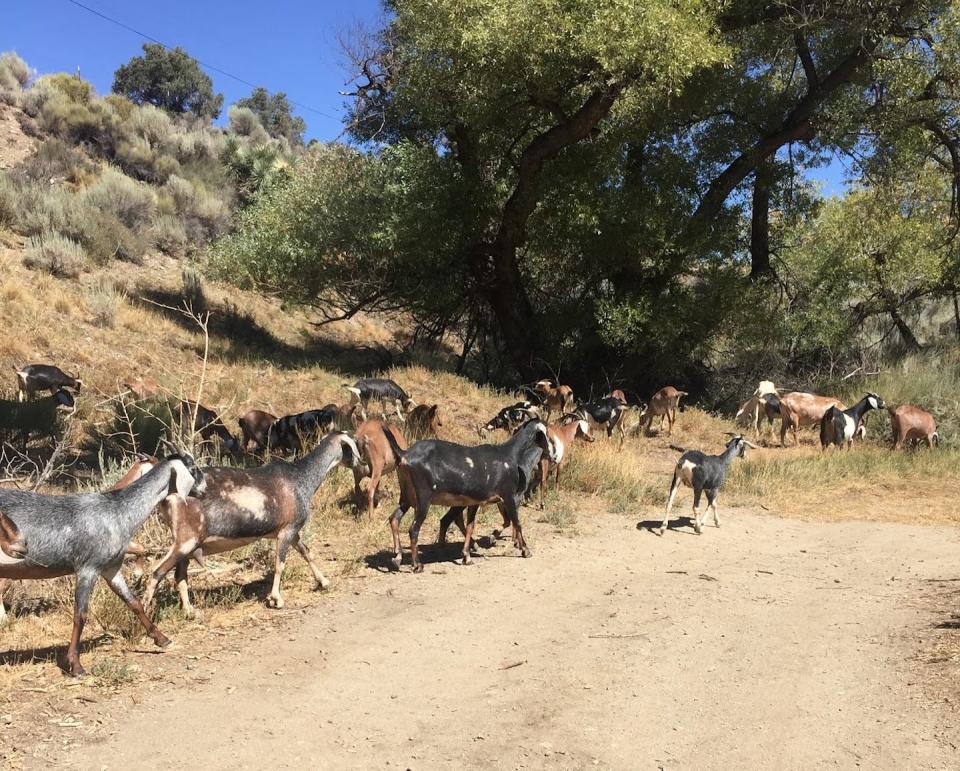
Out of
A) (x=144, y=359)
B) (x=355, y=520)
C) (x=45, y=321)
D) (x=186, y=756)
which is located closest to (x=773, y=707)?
(x=186, y=756)

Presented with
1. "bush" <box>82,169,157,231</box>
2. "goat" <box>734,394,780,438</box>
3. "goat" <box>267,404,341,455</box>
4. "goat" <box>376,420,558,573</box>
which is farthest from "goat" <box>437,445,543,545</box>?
"bush" <box>82,169,157,231</box>

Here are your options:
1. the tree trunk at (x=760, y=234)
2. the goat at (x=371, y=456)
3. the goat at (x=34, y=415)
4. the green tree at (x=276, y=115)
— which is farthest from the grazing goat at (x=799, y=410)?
the green tree at (x=276, y=115)

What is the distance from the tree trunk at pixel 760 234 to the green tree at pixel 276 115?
35.4 meters

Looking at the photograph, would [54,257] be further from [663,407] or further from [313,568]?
[313,568]

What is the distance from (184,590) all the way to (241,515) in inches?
29.0

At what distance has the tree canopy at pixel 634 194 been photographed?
17.3 metres

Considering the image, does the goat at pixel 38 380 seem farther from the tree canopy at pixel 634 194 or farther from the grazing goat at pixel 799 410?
the grazing goat at pixel 799 410

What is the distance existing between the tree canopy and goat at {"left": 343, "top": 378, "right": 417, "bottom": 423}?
189 inches

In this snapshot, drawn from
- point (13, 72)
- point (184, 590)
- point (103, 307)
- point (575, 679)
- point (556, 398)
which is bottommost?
point (575, 679)

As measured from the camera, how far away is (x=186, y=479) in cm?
613

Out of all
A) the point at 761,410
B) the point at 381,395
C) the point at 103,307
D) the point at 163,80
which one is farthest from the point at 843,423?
the point at 163,80

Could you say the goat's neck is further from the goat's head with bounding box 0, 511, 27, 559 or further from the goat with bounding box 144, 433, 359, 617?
the goat's head with bounding box 0, 511, 27, 559

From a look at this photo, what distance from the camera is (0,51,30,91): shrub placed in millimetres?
30312

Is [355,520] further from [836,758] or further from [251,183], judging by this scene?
[251,183]
